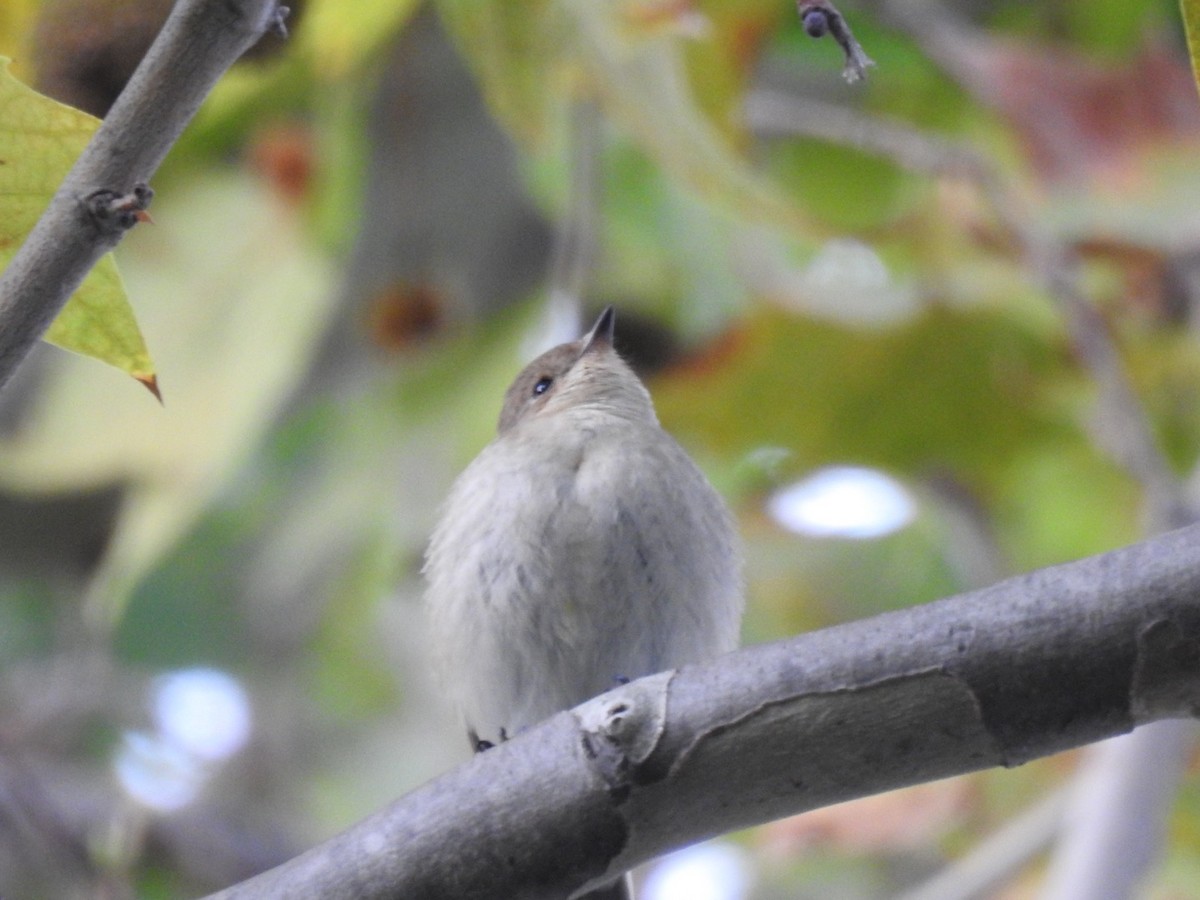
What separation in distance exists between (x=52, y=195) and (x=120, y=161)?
23cm

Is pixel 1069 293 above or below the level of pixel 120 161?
above

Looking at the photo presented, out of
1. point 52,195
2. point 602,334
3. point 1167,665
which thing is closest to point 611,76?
point 602,334

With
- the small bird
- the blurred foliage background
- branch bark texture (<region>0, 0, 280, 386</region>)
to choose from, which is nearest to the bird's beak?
the blurred foliage background

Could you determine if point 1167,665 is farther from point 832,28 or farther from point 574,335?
point 574,335

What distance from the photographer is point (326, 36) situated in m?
3.85

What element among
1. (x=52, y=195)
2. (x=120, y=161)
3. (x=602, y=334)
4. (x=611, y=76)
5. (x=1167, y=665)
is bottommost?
(x=1167, y=665)

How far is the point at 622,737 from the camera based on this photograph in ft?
6.89

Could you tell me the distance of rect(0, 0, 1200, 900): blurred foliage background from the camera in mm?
4586

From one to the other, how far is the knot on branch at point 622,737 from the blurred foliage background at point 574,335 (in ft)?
5.71

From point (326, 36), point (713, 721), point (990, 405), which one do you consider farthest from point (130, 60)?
point (990, 405)

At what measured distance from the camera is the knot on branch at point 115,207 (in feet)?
6.12

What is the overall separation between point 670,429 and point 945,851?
252 cm

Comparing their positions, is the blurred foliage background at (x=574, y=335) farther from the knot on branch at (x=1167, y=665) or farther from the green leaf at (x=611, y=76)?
the knot on branch at (x=1167, y=665)

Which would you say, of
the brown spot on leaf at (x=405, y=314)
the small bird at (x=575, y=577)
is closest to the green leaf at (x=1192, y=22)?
the small bird at (x=575, y=577)
